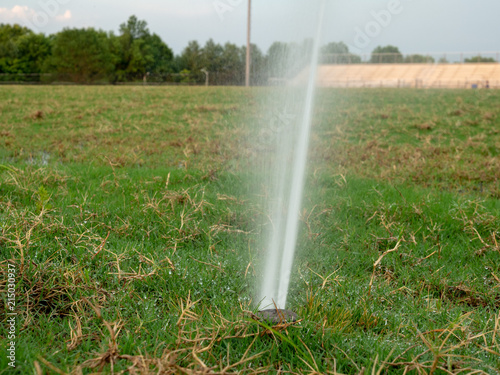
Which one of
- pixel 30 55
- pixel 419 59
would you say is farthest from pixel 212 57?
pixel 30 55

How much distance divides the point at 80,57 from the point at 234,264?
61.7 metres

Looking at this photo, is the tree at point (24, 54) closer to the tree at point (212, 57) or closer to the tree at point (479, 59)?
the tree at point (479, 59)

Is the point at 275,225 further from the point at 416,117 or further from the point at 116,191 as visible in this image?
the point at 416,117

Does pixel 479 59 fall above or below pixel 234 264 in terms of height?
above

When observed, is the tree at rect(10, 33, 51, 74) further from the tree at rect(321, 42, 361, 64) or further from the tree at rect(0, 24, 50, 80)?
the tree at rect(321, 42, 361, 64)

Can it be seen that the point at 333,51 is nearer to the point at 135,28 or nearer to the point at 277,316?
the point at 277,316

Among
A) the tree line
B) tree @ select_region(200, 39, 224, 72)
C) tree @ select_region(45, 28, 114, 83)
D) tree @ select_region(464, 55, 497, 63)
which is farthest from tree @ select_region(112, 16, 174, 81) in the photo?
tree @ select_region(200, 39, 224, 72)

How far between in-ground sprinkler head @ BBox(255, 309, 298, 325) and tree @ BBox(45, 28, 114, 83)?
2223 inches

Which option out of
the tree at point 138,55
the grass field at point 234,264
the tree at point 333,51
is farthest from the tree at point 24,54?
the tree at point 333,51

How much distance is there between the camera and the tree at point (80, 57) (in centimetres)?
5631

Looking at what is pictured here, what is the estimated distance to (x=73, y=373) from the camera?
1.46m

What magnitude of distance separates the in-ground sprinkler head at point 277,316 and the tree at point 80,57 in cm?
5646

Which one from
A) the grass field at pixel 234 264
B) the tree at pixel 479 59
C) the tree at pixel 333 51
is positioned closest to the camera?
the grass field at pixel 234 264

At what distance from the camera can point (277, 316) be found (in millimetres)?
1892
